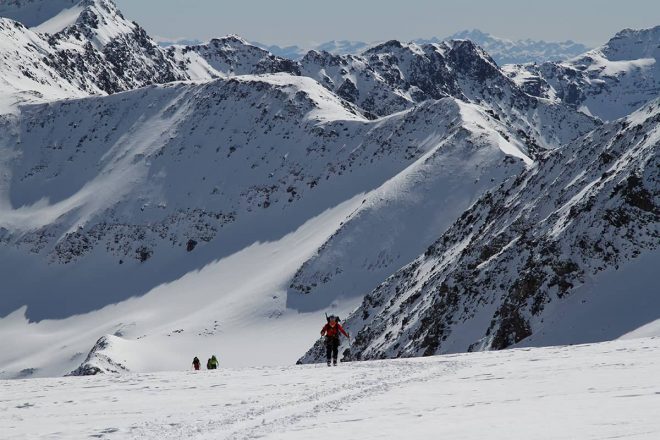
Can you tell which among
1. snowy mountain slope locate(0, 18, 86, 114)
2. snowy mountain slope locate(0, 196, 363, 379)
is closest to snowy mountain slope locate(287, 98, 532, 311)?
snowy mountain slope locate(0, 196, 363, 379)

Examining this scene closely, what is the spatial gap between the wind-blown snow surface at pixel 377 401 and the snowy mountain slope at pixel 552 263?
11.7m

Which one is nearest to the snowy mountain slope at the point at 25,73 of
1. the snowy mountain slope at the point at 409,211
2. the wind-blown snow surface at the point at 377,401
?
the snowy mountain slope at the point at 409,211

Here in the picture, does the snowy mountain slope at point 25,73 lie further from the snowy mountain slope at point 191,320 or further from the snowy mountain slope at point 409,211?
the snowy mountain slope at point 409,211

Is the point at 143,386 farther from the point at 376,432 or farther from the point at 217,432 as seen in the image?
the point at 376,432

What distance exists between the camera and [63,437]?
50.3 ft

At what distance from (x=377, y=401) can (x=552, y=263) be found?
24396mm

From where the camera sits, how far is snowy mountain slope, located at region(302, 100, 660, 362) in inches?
1447

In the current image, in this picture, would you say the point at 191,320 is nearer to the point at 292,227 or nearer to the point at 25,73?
the point at 292,227

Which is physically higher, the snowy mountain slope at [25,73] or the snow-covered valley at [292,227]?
the snowy mountain slope at [25,73]

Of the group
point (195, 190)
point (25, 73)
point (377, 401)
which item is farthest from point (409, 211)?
point (25, 73)

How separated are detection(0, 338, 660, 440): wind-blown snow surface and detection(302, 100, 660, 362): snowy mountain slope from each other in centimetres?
1167

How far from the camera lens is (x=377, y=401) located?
57.3 feet

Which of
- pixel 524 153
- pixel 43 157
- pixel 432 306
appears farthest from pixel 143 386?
pixel 43 157

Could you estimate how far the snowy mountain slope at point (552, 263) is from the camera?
36750mm
